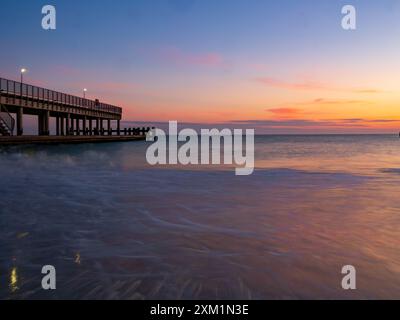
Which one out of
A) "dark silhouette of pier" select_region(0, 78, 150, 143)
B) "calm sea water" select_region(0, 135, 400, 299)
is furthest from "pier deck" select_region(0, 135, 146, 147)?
"calm sea water" select_region(0, 135, 400, 299)

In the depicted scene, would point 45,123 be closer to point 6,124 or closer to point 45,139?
point 45,139

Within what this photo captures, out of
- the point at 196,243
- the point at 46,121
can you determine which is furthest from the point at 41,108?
the point at 196,243

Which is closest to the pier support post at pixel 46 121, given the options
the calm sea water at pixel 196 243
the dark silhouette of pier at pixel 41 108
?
the dark silhouette of pier at pixel 41 108

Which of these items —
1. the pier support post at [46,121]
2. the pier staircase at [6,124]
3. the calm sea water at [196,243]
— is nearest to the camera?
the calm sea water at [196,243]

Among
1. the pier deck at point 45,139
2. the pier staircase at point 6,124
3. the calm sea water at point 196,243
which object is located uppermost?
the pier staircase at point 6,124

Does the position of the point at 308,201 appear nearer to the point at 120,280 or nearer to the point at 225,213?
the point at 225,213

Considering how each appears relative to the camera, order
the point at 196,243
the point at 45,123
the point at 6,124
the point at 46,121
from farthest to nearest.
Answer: the point at 45,123 < the point at 46,121 < the point at 6,124 < the point at 196,243

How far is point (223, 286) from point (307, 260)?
5.37 ft

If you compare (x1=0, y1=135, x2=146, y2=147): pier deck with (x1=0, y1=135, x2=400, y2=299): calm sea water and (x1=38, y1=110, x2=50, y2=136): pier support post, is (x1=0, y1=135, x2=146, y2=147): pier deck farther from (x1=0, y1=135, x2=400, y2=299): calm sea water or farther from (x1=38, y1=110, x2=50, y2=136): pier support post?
(x1=0, y1=135, x2=400, y2=299): calm sea water

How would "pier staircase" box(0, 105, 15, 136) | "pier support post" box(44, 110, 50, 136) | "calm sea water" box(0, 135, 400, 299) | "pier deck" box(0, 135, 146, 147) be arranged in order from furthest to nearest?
"pier support post" box(44, 110, 50, 136) < "pier staircase" box(0, 105, 15, 136) < "pier deck" box(0, 135, 146, 147) < "calm sea water" box(0, 135, 400, 299)

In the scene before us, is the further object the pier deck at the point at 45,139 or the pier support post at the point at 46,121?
the pier support post at the point at 46,121

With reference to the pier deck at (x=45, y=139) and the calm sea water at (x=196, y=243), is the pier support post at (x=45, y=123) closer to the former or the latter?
the pier deck at (x=45, y=139)
